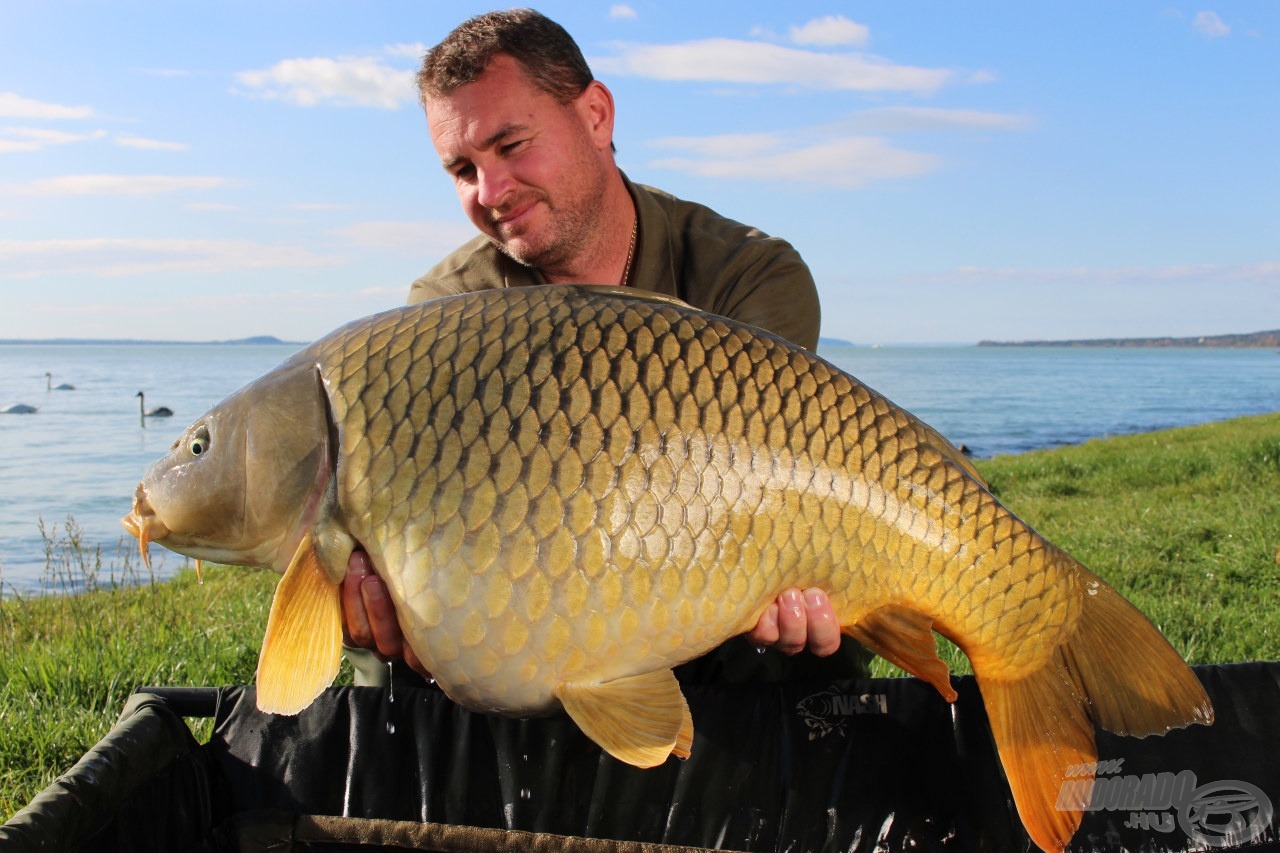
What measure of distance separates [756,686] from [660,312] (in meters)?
0.68

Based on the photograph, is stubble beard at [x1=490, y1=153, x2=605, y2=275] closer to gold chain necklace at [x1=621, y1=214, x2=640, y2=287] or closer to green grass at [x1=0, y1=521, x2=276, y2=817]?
gold chain necklace at [x1=621, y1=214, x2=640, y2=287]

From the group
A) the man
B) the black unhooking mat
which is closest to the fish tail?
the black unhooking mat

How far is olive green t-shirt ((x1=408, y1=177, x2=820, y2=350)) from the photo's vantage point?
210cm

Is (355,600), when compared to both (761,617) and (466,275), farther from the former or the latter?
(466,275)

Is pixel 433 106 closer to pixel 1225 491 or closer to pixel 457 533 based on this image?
pixel 457 533

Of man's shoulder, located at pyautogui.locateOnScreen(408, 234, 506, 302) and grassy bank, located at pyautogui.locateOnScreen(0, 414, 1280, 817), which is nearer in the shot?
grassy bank, located at pyautogui.locateOnScreen(0, 414, 1280, 817)

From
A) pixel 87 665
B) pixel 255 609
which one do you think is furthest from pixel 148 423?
pixel 87 665

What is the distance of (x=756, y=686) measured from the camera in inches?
66.5

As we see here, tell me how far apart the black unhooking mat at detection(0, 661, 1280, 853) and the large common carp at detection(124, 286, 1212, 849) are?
12.1 inches

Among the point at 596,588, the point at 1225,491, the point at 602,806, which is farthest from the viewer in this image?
the point at 1225,491

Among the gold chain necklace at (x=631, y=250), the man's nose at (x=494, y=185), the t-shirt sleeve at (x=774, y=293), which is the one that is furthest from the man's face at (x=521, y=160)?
the t-shirt sleeve at (x=774, y=293)

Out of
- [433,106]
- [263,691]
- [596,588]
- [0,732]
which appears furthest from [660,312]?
[0,732]

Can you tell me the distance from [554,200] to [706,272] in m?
0.33

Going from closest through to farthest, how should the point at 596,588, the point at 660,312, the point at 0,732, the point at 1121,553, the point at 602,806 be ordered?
the point at 596,588
the point at 660,312
the point at 602,806
the point at 0,732
the point at 1121,553
